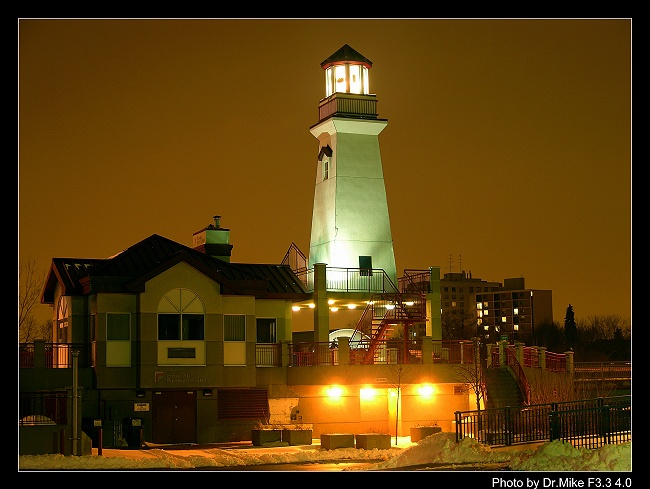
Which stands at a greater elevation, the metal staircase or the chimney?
the chimney

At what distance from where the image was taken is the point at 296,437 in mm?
42969

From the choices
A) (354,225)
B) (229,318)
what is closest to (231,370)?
(229,318)

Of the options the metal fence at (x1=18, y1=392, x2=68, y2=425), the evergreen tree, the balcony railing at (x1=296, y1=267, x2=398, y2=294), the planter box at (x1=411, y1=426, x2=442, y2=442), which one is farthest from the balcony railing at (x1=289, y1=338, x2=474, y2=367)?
the evergreen tree

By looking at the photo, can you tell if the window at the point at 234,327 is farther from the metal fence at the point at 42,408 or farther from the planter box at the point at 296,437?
the metal fence at the point at 42,408

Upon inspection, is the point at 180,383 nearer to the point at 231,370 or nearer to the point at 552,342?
the point at 231,370

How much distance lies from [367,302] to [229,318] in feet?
28.1

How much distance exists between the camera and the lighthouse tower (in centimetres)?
5528

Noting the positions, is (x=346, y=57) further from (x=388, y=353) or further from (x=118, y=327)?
(x=118, y=327)

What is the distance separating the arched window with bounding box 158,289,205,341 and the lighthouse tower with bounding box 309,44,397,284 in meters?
9.32

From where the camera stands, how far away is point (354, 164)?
182ft

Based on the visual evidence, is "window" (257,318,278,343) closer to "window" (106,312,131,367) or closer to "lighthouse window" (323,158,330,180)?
"window" (106,312,131,367)

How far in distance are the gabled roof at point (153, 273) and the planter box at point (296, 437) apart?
676 cm

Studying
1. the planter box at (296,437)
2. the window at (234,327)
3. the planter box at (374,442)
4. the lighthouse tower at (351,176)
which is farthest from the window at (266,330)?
the planter box at (374,442)

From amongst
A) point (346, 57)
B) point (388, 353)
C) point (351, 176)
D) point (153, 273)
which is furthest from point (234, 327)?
point (346, 57)
